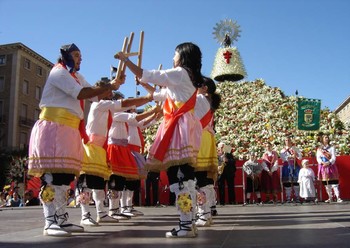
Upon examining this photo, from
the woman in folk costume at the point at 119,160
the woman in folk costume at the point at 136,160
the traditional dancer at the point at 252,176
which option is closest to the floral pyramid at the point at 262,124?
the traditional dancer at the point at 252,176

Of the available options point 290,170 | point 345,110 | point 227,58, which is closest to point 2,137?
point 227,58

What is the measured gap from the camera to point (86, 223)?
533 cm

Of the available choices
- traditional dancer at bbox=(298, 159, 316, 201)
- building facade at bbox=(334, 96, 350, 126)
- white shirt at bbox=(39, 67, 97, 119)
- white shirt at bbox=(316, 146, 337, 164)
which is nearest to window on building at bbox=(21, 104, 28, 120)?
traditional dancer at bbox=(298, 159, 316, 201)

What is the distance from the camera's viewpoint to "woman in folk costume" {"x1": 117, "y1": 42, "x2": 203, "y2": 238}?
3.90 metres

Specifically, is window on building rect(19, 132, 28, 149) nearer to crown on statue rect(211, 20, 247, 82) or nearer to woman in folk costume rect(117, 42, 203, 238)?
crown on statue rect(211, 20, 247, 82)

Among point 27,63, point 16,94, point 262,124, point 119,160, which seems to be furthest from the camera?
point 27,63

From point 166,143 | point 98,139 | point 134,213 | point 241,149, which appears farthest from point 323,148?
point 166,143

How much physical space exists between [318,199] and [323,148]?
1.89 m

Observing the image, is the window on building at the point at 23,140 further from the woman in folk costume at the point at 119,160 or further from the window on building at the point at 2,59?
the woman in folk costume at the point at 119,160

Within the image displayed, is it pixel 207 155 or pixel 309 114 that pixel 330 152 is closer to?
pixel 309 114

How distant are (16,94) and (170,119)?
40.0m

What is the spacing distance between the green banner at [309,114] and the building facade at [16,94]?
3181 centimetres

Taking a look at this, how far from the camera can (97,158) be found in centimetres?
554

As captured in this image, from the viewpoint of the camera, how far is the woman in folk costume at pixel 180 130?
3.90 meters
